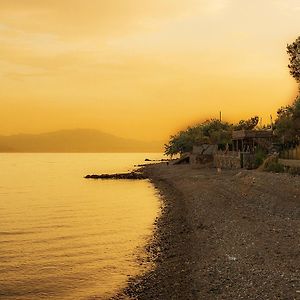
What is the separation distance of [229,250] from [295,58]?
49.5 metres

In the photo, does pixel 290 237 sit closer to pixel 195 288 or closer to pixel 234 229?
pixel 234 229

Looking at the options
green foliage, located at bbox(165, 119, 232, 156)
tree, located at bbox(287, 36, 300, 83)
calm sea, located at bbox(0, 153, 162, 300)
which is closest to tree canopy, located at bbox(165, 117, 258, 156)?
green foliage, located at bbox(165, 119, 232, 156)

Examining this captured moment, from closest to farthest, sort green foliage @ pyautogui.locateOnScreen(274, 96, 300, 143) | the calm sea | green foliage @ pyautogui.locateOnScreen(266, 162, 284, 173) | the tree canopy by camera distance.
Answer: the calm sea
green foliage @ pyautogui.locateOnScreen(266, 162, 284, 173)
green foliage @ pyautogui.locateOnScreen(274, 96, 300, 143)
the tree canopy

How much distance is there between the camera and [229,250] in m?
19.7

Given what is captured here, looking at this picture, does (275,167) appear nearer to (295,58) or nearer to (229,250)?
(295,58)

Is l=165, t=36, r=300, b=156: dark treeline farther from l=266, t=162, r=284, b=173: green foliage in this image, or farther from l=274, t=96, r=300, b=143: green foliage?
l=266, t=162, r=284, b=173: green foliage

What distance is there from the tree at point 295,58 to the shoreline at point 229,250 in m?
30.5

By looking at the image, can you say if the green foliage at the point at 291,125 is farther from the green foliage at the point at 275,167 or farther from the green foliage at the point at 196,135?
the green foliage at the point at 196,135

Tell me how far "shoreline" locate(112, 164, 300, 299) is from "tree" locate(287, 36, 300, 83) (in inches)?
1202

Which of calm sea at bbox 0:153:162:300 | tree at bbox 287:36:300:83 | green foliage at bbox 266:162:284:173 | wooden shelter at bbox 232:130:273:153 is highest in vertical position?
tree at bbox 287:36:300:83

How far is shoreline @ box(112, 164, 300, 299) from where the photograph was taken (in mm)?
14854

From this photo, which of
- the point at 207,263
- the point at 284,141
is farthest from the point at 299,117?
the point at 207,263

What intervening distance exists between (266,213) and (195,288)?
44.0ft

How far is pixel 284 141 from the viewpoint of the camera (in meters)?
63.4
